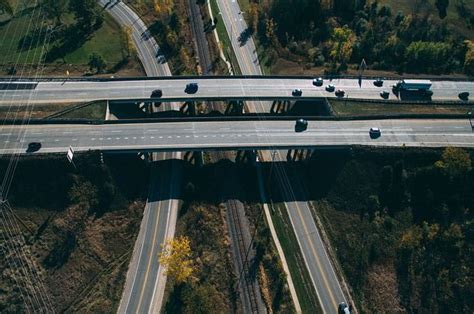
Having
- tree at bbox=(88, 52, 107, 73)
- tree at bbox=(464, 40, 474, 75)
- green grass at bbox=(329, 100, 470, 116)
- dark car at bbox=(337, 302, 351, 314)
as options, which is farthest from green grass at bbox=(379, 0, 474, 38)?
dark car at bbox=(337, 302, 351, 314)

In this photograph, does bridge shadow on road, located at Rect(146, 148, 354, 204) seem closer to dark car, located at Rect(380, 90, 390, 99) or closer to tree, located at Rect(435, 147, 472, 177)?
tree, located at Rect(435, 147, 472, 177)

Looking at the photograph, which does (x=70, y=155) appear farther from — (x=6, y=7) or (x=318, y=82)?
(x=6, y=7)

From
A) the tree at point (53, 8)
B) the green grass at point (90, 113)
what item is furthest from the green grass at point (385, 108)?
the tree at point (53, 8)

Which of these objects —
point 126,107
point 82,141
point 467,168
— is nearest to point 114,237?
point 82,141

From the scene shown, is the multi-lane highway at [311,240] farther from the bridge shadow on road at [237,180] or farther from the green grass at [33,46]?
the green grass at [33,46]

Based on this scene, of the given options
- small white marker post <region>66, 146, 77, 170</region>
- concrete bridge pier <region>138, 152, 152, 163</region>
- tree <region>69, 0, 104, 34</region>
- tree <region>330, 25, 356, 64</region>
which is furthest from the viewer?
tree <region>69, 0, 104, 34</region>

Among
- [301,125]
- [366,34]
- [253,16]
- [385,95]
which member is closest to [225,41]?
[253,16]
